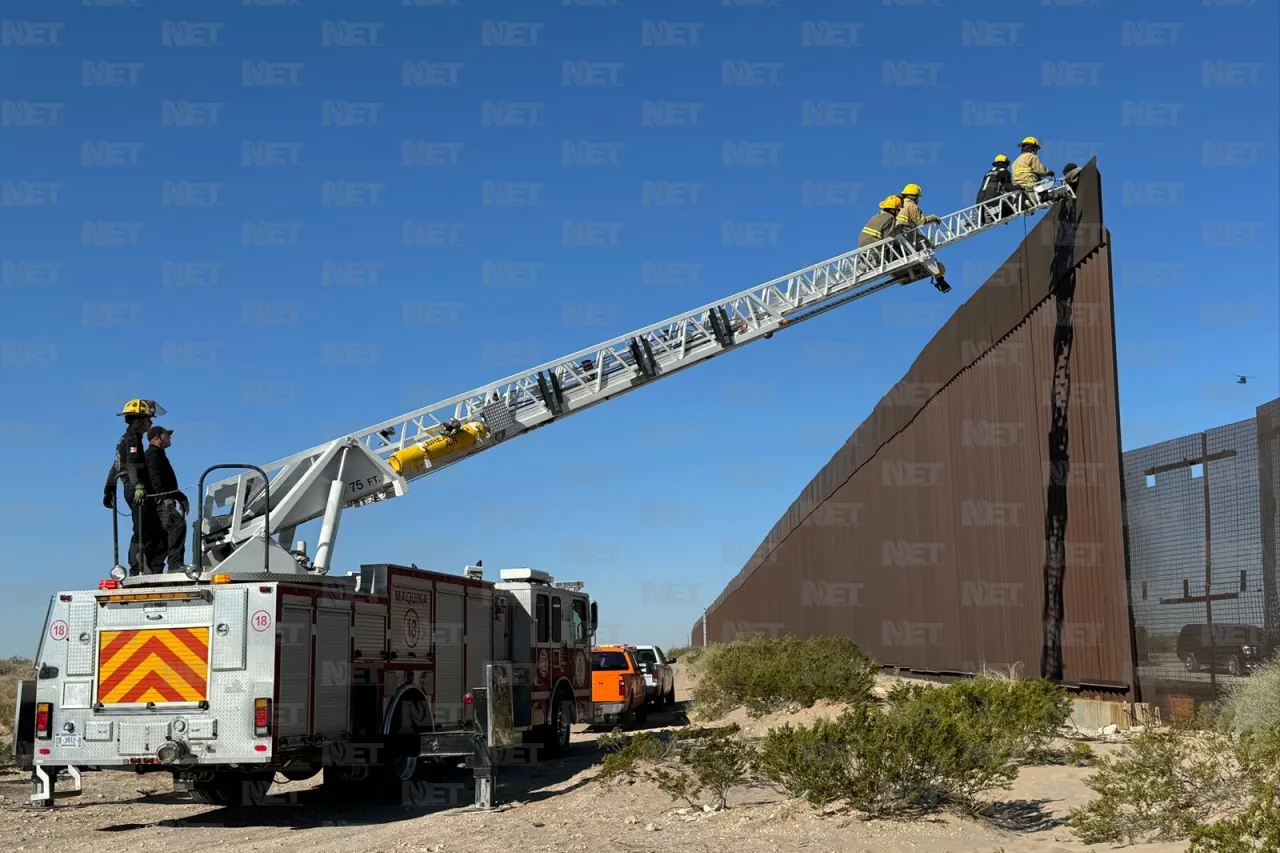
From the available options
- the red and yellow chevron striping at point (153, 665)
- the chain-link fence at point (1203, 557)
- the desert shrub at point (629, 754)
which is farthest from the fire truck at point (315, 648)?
the chain-link fence at point (1203, 557)

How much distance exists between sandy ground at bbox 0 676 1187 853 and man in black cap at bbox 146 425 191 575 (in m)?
2.78

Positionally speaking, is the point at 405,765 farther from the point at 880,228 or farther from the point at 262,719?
the point at 880,228

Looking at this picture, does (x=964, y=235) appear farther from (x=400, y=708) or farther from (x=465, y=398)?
(x=400, y=708)

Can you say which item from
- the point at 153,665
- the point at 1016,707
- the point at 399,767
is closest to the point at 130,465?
the point at 153,665

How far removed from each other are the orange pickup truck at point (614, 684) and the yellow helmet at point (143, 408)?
10.4 meters

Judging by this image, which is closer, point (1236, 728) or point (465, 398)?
point (1236, 728)

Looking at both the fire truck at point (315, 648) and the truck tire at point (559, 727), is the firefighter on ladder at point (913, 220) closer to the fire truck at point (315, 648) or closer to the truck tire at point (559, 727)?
the fire truck at point (315, 648)

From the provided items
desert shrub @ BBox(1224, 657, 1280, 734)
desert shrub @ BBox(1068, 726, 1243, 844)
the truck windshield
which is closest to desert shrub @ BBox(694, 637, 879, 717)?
the truck windshield

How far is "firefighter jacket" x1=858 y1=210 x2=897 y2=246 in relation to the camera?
19.3 m

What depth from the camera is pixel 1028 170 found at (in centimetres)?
1909

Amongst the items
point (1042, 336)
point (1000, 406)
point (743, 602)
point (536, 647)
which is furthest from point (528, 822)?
point (743, 602)

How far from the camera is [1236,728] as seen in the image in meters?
11.2

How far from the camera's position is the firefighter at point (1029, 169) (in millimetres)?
18938

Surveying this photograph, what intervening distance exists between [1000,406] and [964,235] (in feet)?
10.6
